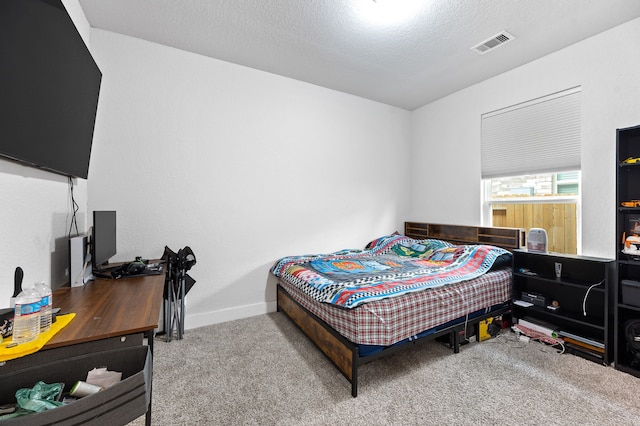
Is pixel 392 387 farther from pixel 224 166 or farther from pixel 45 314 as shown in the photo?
pixel 224 166

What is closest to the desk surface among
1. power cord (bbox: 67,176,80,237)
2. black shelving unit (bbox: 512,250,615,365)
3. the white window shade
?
power cord (bbox: 67,176,80,237)

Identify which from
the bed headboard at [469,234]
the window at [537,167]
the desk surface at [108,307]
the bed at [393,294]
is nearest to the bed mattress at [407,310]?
the bed at [393,294]

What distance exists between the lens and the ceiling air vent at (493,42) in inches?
98.9

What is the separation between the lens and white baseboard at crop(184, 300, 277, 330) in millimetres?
2851

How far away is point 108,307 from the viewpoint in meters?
1.43

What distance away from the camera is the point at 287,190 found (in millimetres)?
3434

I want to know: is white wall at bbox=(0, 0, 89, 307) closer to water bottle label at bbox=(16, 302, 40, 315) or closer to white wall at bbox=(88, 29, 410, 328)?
water bottle label at bbox=(16, 302, 40, 315)

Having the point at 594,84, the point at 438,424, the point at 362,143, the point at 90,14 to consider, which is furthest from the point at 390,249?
the point at 90,14

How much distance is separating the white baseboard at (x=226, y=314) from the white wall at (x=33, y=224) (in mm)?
1210

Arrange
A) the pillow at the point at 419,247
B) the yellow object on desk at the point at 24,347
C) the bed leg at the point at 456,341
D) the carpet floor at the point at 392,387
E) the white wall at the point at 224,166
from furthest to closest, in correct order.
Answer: the pillow at the point at 419,247 → the white wall at the point at 224,166 → the bed leg at the point at 456,341 → the carpet floor at the point at 392,387 → the yellow object on desk at the point at 24,347

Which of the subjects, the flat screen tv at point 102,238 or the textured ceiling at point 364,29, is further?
the textured ceiling at point 364,29

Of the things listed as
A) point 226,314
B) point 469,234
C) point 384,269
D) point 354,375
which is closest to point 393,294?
point 354,375

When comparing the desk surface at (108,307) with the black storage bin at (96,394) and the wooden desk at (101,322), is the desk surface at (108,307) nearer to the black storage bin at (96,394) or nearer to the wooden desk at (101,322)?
the wooden desk at (101,322)

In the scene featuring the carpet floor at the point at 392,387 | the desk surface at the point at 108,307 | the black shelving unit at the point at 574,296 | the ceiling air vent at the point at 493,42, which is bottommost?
the carpet floor at the point at 392,387
